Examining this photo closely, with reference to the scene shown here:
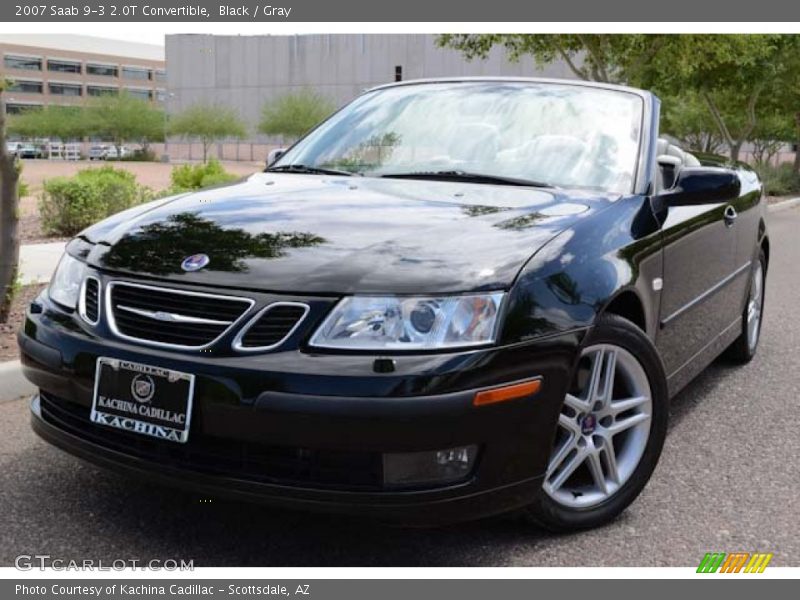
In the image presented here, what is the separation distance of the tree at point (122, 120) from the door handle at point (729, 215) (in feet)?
314

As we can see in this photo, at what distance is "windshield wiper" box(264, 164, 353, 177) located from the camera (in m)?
4.12

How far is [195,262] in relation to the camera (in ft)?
Result: 9.77

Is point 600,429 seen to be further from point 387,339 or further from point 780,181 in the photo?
point 780,181

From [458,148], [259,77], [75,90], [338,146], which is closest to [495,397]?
[458,148]

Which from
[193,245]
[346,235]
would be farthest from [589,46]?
[193,245]

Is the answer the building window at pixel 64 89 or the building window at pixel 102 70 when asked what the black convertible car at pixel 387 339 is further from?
the building window at pixel 102 70

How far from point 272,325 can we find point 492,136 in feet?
5.53

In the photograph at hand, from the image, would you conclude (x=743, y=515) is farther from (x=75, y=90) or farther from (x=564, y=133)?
(x=75, y=90)

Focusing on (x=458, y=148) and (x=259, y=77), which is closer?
(x=458, y=148)

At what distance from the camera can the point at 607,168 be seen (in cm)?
388

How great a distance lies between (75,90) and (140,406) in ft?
420

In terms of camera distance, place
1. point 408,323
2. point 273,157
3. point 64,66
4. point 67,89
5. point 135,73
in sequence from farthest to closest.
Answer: point 135,73 → point 67,89 → point 64,66 → point 273,157 → point 408,323

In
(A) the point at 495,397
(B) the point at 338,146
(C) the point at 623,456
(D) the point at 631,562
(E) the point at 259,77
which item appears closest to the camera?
(A) the point at 495,397

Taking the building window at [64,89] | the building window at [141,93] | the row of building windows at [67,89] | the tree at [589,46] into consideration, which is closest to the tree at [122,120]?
the row of building windows at [67,89]
